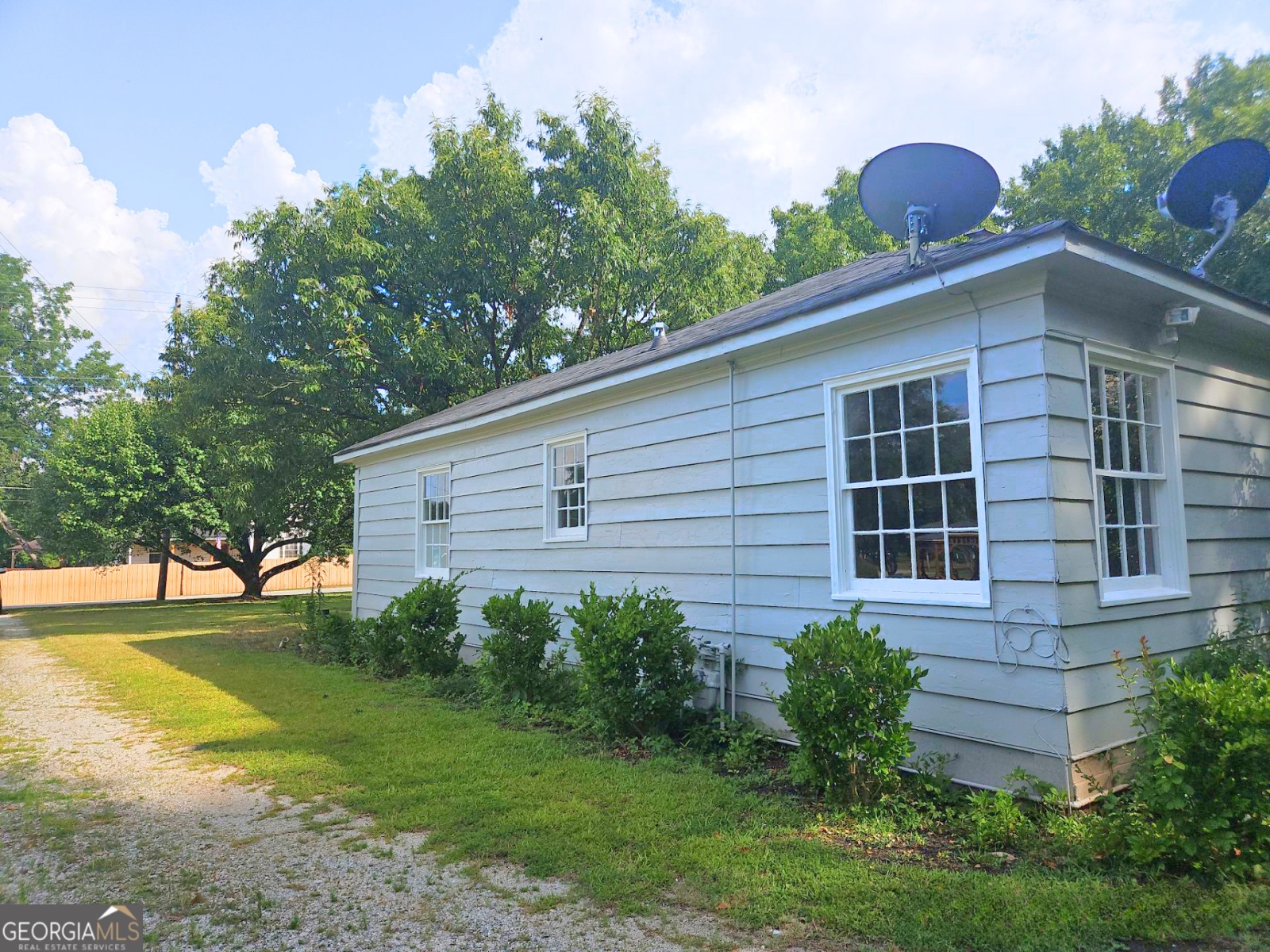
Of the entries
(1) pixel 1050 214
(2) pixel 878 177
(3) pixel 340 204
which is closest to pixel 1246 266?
(1) pixel 1050 214

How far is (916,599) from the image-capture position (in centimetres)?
487

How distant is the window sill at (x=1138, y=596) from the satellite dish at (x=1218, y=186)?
2.27 m

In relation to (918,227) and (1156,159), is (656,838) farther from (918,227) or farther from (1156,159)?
(1156,159)

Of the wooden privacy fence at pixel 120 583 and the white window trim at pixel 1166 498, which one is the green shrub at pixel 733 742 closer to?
the white window trim at pixel 1166 498

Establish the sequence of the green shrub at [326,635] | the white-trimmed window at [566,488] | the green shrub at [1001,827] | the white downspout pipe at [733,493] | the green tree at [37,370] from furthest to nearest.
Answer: the green tree at [37,370]
the green shrub at [326,635]
the white-trimmed window at [566,488]
the white downspout pipe at [733,493]
the green shrub at [1001,827]

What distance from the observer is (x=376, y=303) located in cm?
1780

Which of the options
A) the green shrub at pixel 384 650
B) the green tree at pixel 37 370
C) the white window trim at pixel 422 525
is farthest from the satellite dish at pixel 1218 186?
the green tree at pixel 37 370

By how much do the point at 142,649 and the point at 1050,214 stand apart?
62.1 feet

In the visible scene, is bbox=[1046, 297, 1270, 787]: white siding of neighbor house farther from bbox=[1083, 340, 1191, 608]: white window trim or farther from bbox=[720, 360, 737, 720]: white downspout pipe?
bbox=[720, 360, 737, 720]: white downspout pipe

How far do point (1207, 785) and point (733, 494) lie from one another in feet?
12.0

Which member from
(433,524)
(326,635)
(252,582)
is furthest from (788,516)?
(252,582)

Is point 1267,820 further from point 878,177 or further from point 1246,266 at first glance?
point 1246,266

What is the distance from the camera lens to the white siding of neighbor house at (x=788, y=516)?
4324 mm

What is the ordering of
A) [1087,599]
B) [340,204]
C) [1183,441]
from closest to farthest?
[1087,599] < [1183,441] < [340,204]
